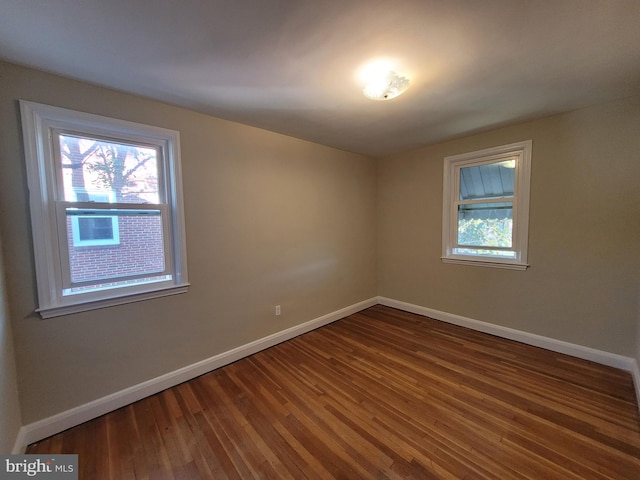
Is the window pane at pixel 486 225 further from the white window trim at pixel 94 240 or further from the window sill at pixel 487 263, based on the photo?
the white window trim at pixel 94 240

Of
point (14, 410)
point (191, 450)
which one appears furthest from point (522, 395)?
point (14, 410)

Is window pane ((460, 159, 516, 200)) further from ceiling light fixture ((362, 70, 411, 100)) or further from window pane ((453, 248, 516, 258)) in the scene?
ceiling light fixture ((362, 70, 411, 100))

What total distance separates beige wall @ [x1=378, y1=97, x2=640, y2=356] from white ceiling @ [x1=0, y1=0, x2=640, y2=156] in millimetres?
342

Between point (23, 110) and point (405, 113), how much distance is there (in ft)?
9.24

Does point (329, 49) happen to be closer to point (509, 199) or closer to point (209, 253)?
→ point (209, 253)

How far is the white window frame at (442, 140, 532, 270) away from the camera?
2705 millimetres

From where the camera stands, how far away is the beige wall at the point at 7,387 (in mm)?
1343

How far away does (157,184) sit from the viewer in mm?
2125

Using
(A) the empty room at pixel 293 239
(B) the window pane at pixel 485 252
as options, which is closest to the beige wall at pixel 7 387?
(A) the empty room at pixel 293 239

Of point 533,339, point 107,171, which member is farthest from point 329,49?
point 533,339

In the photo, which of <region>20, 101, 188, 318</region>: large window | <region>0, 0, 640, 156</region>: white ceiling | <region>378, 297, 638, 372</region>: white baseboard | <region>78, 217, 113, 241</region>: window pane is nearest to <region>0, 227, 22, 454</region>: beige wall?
<region>20, 101, 188, 318</region>: large window

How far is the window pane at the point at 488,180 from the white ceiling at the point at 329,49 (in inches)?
29.9

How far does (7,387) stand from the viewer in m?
1.43

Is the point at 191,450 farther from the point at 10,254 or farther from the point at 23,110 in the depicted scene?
the point at 23,110
